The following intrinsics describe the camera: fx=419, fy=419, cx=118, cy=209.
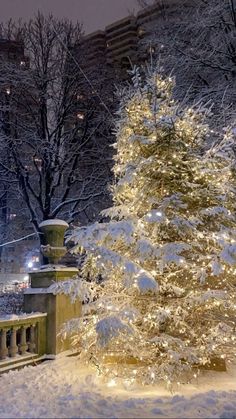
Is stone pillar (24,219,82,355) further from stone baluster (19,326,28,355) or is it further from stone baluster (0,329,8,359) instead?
stone baluster (0,329,8,359)

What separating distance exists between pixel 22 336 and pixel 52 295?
888 millimetres

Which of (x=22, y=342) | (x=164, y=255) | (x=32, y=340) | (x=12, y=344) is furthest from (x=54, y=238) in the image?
(x=164, y=255)

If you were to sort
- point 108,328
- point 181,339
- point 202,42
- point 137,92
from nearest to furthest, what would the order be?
point 108,328
point 181,339
point 137,92
point 202,42

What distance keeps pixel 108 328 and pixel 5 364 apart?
2.12 meters

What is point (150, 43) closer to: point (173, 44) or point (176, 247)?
point (173, 44)

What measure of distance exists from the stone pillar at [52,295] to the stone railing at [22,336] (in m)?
0.15

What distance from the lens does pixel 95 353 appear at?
6.36 m

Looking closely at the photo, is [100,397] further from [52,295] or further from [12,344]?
[52,295]

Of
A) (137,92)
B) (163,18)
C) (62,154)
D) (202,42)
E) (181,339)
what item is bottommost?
(181,339)

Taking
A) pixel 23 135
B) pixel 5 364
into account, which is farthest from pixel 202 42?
pixel 5 364

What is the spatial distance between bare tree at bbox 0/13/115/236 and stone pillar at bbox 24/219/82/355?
884cm

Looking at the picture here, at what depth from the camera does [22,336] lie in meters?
7.02

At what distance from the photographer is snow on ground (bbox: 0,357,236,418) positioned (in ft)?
14.9

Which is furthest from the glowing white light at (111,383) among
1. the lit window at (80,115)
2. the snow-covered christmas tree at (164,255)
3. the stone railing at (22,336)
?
the lit window at (80,115)
